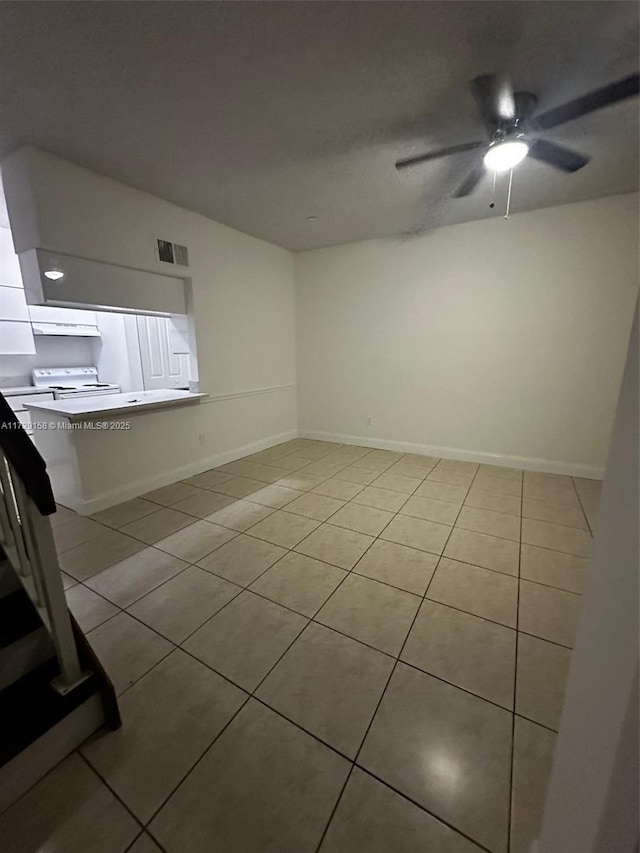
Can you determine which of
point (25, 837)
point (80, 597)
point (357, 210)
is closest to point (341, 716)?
point (25, 837)

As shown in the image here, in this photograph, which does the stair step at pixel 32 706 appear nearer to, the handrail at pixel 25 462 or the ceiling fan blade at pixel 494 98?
the handrail at pixel 25 462

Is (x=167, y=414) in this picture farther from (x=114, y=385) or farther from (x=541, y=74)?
(x=541, y=74)

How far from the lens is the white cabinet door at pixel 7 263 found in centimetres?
386

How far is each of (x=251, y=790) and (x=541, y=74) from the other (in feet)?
10.4

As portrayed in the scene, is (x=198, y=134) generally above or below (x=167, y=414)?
above

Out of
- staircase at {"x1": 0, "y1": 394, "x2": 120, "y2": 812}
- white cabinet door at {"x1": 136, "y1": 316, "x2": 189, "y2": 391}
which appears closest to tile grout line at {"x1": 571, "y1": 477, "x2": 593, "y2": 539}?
staircase at {"x1": 0, "y1": 394, "x2": 120, "y2": 812}

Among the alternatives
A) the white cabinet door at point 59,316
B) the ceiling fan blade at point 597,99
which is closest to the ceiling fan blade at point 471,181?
the ceiling fan blade at point 597,99

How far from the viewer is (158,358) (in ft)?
15.4

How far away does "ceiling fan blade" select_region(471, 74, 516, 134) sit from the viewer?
1690 mm

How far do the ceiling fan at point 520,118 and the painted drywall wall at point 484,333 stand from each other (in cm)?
138

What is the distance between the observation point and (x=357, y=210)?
3268mm

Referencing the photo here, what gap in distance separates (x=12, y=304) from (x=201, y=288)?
7.89 feet

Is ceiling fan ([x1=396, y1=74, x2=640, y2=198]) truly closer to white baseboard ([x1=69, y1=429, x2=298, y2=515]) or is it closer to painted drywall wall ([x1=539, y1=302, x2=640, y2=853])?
painted drywall wall ([x1=539, y1=302, x2=640, y2=853])

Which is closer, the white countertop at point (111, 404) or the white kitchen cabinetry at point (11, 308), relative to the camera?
the white countertop at point (111, 404)
